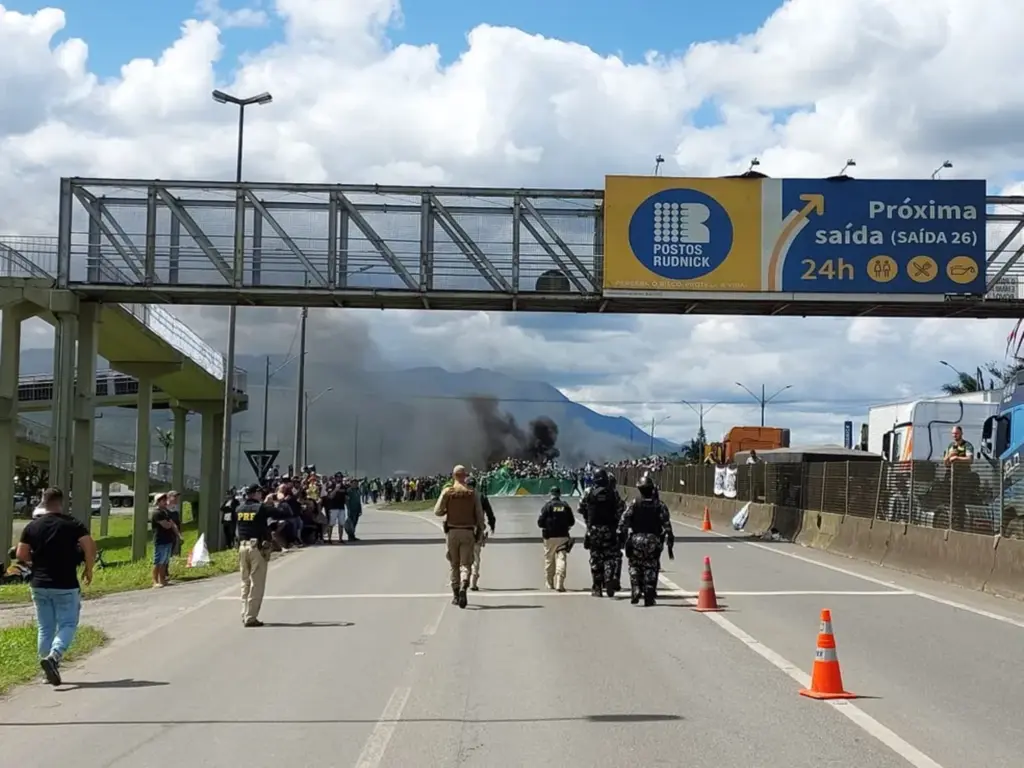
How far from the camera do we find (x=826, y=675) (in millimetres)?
9047

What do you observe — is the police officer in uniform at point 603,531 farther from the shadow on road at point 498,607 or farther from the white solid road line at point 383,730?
the white solid road line at point 383,730

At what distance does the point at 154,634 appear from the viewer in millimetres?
13555

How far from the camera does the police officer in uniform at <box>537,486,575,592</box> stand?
16.9 metres

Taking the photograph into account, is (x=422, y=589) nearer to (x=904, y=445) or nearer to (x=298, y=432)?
(x=904, y=445)

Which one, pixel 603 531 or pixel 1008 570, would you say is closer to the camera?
pixel 603 531

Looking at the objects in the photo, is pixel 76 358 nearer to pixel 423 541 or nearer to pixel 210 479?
pixel 423 541

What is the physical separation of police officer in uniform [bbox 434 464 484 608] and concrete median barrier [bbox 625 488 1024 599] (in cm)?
710

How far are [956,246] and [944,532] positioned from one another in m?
11.9

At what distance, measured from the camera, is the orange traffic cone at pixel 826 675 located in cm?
899

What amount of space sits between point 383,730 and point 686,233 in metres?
22.3

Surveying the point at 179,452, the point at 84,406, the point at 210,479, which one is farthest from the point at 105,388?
the point at 84,406

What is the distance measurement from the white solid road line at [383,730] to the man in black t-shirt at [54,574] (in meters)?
2.82

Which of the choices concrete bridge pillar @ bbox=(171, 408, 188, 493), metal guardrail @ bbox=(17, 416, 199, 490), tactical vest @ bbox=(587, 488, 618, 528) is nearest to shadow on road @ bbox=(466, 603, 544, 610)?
tactical vest @ bbox=(587, 488, 618, 528)

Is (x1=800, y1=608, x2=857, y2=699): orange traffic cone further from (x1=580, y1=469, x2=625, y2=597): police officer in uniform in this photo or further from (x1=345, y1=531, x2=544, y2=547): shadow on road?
(x1=345, y1=531, x2=544, y2=547): shadow on road
